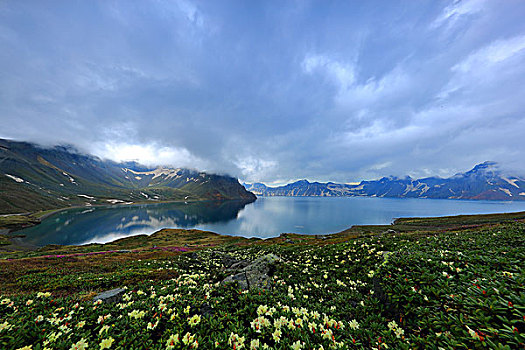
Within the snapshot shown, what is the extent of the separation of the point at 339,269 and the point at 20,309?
13978 millimetres

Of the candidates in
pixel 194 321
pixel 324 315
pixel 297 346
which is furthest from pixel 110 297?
pixel 324 315

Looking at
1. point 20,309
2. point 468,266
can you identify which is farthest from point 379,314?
point 20,309

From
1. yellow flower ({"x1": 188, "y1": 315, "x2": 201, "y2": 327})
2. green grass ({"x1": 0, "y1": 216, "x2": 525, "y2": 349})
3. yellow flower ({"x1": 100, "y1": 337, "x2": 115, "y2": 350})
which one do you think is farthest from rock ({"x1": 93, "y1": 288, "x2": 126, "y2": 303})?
yellow flower ({"x1": 188, "y1": 315, "x2": 201, "y2": 327})

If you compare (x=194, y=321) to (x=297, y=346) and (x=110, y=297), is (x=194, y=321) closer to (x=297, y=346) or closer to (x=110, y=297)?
(x=297, y=346)

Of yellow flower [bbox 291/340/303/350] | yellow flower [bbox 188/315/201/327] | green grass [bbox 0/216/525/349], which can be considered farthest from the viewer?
yellow flower [bbox 188/315/201/327]

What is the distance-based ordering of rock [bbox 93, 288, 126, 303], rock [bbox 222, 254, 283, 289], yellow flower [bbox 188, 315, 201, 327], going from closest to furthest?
yellow flower [bbox 188, 315, 201, 327] → rock [bbox 93, 288, 126, 303] → rock [bbox 222, 254, 283, 289]

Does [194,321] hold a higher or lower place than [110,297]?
higher

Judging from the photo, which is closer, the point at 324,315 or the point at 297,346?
the point at 297,346

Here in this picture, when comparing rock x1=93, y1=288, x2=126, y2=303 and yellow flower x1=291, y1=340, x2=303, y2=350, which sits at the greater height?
yellow flower x1=291, y1=340, x2=303, y2=350

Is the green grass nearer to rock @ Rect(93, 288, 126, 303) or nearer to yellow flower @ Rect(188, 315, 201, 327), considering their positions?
yellow flower @ Rect(188, 315, 201, 327)

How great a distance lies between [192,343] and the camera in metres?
4.00

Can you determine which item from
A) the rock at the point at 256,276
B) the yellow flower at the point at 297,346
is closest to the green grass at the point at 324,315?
the yellow flower at the point at 297,346

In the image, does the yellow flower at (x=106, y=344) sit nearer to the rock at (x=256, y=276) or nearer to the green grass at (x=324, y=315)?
the green grass at (x=324, y=315)

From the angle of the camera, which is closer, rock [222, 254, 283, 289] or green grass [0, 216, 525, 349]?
green grass [0, 216, 525, 349]
